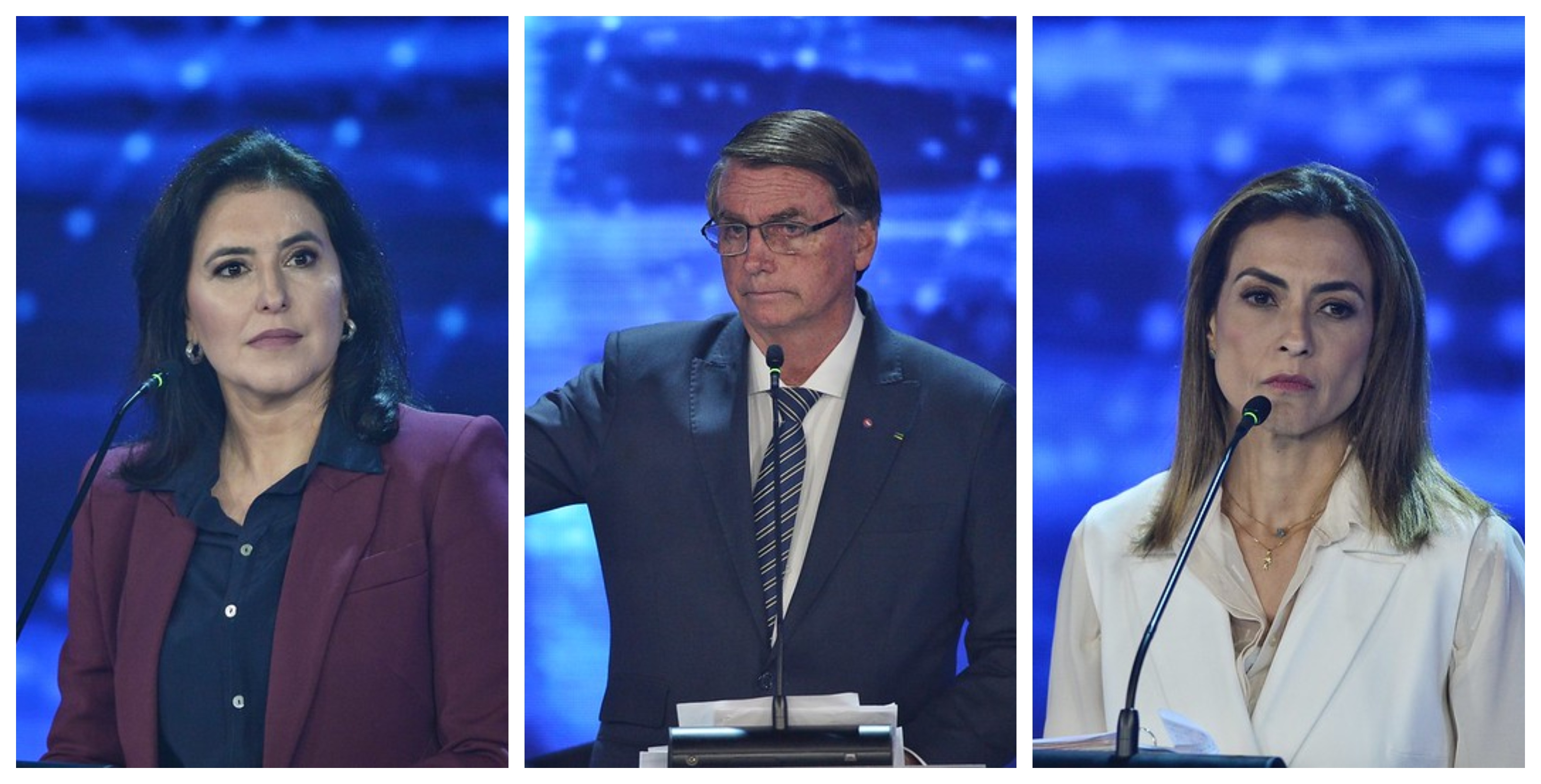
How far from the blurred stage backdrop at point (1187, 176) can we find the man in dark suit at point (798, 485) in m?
0.20

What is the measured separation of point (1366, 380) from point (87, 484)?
3247 mm

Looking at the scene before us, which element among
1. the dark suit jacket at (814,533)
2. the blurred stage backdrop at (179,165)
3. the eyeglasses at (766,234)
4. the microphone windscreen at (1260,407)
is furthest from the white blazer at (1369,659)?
the blurred stage backdrop at (179,165)

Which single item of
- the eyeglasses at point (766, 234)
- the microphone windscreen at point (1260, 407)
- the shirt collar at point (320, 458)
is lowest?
the shirt collar at point (320, 458)

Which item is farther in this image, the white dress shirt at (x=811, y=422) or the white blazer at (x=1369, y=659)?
the white dress shirt at (x=811, y=422)

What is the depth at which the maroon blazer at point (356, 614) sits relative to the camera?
18.0 feet

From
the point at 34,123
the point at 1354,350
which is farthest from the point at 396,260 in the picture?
the point at 1354,350

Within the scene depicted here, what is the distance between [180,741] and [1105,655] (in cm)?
239

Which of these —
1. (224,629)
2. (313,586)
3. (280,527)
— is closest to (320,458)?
(280,527)

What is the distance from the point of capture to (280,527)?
219 inches

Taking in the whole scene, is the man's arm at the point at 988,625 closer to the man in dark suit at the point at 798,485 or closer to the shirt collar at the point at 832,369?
the man in dark suit at the point at 798,485

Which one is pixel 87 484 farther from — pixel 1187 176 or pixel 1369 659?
pixel 1369 659

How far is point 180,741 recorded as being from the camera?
549 cm

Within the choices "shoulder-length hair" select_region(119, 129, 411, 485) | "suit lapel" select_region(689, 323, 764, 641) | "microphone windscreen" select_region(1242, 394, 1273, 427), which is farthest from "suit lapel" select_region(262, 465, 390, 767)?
"microphone windscreen" select_region(1242, 394, 1273, 427)

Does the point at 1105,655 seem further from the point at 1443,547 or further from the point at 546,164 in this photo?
the point at 546,164
